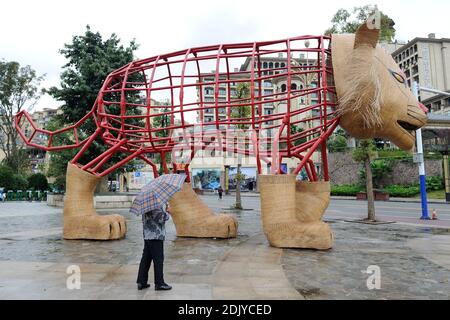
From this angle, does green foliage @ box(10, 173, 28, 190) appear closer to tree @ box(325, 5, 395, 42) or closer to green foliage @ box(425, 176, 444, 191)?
tree @ box(325, 5, 395, 42)

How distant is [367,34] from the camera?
6086mm

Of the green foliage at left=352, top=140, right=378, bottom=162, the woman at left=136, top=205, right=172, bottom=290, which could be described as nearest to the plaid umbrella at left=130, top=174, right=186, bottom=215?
the woman at left=136, top=205, right=172, bottom=290

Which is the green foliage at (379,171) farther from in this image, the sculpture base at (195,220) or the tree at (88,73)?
the sculpture base at (195,220)

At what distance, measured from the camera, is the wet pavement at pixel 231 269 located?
12.9ft

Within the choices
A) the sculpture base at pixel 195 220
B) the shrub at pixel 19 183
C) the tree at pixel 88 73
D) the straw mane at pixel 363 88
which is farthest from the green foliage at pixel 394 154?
the shrub at pixel 19 183

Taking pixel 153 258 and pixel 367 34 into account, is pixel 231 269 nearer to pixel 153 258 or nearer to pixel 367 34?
pixel 153 258

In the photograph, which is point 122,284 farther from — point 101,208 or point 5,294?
point 101,208

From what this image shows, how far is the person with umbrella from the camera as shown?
3996 mm

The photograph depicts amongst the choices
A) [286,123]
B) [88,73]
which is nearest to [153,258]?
[286,123]

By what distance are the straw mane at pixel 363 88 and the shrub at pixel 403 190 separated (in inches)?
1090

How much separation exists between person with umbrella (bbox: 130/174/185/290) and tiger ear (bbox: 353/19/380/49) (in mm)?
4161

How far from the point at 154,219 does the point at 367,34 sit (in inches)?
185

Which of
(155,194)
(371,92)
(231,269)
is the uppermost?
(371,92)
